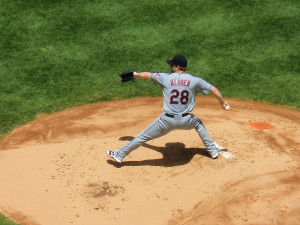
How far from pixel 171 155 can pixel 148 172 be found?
0.67 metres

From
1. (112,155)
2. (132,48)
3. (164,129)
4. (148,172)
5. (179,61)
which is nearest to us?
(179,61)

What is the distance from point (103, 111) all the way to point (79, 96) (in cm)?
82

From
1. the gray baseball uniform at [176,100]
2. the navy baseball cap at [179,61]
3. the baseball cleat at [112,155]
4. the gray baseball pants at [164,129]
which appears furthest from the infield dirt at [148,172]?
the navy baseball cap at [179,61]

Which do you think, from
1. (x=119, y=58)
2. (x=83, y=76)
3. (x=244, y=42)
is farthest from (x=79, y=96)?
(x=244, y=42)

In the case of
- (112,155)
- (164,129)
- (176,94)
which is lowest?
(112,155)

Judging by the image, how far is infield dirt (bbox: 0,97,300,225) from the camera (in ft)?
26.2

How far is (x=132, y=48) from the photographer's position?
12.8m

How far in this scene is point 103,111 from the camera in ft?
35.3

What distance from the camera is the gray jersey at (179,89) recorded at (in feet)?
27.8

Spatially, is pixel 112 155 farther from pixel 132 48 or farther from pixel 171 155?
pixel 132 48

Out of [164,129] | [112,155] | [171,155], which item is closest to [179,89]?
[164,129]

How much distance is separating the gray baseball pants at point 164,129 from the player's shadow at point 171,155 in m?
0.33

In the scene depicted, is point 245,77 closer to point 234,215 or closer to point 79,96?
point 79,96

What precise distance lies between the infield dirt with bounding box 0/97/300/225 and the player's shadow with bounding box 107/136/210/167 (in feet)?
0.06
